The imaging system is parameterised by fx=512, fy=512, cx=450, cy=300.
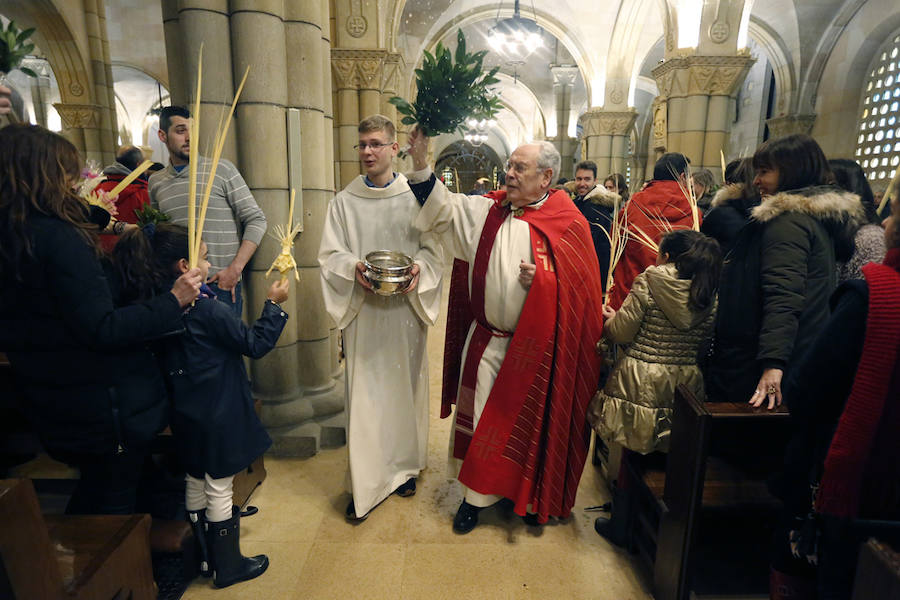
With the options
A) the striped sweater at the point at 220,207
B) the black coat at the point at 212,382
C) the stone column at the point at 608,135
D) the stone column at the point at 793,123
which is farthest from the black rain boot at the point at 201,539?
the stone column at the point at 793,123

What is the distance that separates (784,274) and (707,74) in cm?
679

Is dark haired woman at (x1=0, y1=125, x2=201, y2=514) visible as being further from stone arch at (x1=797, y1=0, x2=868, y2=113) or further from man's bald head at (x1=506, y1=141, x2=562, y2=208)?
stone arch at (x1=797, y1=0, x2=868, y2=113)

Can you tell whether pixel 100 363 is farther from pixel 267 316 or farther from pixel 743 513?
pixel 743 513

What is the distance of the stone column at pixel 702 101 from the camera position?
7410 mm

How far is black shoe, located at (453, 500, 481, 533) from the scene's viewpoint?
2.66 m

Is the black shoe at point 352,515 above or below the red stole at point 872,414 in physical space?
below

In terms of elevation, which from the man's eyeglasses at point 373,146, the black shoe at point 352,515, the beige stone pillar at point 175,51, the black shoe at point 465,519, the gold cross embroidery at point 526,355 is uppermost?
the beige stone pillar at point 175,51

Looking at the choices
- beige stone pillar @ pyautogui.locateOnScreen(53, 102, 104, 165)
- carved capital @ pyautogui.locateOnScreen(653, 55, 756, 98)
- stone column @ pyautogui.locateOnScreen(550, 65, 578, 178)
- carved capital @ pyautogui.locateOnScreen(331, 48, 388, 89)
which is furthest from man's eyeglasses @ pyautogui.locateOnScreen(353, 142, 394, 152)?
stone column @ pyautogui.locateOnScreen(550, 65, 578, 178)

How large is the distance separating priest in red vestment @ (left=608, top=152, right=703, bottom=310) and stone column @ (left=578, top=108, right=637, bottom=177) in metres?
9.09

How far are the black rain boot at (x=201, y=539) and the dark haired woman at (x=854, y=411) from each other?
2215 mm

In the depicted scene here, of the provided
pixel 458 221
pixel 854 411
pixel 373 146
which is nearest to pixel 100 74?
pixel 373 146

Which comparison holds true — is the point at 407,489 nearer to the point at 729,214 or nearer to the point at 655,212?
the point at 729,214

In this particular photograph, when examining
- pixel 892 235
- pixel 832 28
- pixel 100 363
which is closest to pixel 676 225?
pixel 892 235

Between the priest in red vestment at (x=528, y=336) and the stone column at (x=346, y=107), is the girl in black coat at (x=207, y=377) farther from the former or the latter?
the stone column at (x=346, y=107)
